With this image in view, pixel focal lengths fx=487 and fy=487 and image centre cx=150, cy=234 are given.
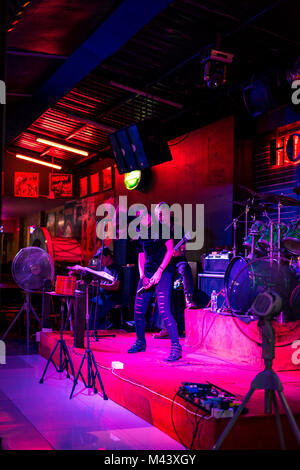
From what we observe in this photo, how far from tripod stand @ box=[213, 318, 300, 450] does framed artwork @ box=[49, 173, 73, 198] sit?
13.1 metres

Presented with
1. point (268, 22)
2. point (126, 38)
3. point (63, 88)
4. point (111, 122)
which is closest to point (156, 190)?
point (111, 122)

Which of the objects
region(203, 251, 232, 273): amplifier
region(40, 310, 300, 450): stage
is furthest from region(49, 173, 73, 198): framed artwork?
Answer: region(40, 310, 300, 450): stage

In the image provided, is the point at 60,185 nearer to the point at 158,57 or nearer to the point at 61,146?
the point at 61,146

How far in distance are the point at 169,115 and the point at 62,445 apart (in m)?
7.18

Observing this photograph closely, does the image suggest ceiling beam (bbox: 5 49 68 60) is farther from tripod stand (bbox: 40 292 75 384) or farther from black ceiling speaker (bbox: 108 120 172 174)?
tripod stand (bbox: 40 292 75 384)

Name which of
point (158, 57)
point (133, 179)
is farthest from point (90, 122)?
point (158, 57)

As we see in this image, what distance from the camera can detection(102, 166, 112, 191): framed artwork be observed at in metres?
13.2

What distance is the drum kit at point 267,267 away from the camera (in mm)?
6113

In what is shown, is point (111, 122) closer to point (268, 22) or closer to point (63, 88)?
point (63, 88)

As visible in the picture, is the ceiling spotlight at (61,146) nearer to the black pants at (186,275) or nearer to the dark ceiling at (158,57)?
the dark ceiling at (158,57)

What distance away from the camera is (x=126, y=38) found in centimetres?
646

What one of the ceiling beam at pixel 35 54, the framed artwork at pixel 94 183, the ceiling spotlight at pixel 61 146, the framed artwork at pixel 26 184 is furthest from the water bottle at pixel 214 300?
the framed artwork at pixel 26 184

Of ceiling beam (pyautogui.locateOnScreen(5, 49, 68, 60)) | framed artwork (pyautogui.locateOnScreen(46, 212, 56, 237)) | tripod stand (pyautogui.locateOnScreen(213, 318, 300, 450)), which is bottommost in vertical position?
tripod stand (pyautogui.locateOnScreen(213, 318, 300, 450))
